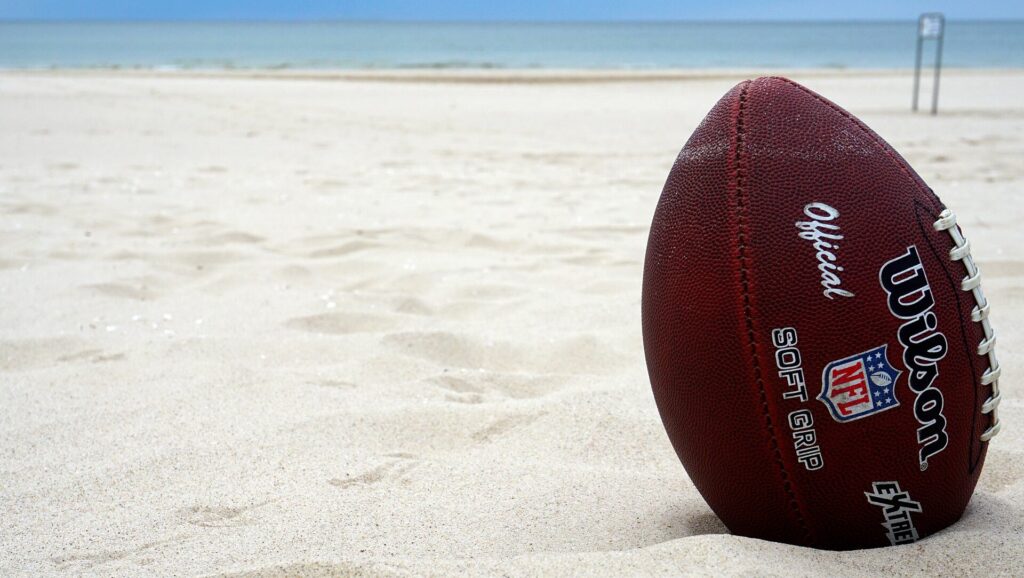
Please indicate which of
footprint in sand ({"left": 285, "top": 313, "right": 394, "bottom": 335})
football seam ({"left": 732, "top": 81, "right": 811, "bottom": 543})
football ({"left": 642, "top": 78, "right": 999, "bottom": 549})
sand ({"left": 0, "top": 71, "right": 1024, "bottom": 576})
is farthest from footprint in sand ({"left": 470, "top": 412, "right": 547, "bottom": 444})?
footprint in sand ({"left": 285, "top": 313, "right": 394, "bottom": 335})

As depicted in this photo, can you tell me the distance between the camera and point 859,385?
190cm

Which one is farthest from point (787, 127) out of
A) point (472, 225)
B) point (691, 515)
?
point (472, 225)

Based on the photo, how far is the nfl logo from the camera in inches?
74.6

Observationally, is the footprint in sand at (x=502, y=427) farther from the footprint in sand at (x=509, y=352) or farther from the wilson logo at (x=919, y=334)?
the wilson logo at (x=919, y=334)

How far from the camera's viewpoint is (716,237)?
79.6 inches

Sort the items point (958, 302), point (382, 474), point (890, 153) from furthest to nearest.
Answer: point (382, 474)
point (890, 153)
point (958, 302)

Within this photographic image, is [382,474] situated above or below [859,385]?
below

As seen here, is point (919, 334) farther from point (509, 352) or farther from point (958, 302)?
point (509, 352)

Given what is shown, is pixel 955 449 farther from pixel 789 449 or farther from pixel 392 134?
pixel 392 134

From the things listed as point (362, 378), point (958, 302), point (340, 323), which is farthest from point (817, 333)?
point (340, 323)

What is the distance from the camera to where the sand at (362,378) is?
2150mm

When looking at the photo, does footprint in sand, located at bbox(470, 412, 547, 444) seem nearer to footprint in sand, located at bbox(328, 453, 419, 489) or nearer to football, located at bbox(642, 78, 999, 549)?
footprint in sand, located at bbox(328, 453, 419, 489)

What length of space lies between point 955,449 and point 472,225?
14.4ft

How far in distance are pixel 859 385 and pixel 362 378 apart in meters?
1.95
